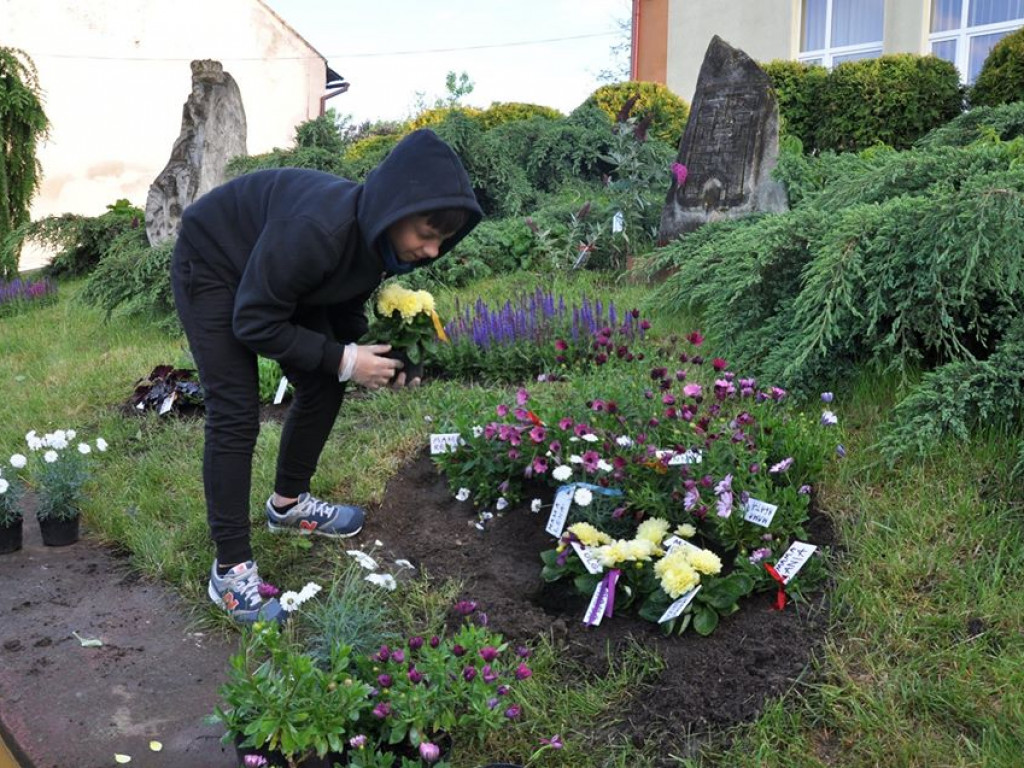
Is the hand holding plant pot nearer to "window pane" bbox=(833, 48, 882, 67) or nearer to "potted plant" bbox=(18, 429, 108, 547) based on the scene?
"potted plant" bbox=(18, 429, 108, 547)

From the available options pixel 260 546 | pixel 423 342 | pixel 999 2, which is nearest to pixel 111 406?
pixel 260 546

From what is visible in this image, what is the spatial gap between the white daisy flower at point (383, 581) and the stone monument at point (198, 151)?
6.17m

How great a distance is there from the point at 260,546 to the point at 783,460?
1737 millimetres

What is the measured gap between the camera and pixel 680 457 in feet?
9.11

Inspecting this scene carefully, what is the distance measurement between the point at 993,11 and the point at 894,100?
12.5ft

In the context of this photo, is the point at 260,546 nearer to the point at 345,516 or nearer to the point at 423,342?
the point at 345,516

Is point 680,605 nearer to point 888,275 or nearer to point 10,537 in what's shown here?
point 888,275

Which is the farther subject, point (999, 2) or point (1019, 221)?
point (999, 2)

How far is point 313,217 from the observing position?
98.5 inches

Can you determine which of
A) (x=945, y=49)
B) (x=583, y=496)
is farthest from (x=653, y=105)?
(x=583, y=496)

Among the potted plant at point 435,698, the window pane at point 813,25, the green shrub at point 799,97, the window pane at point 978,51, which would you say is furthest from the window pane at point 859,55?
the potted plant at point 435,698

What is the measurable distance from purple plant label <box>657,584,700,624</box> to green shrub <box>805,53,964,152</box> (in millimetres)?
9415

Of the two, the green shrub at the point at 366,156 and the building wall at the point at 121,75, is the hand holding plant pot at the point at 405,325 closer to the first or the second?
the green shrub at the point at 366,156

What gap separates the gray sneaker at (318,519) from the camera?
3209mm
